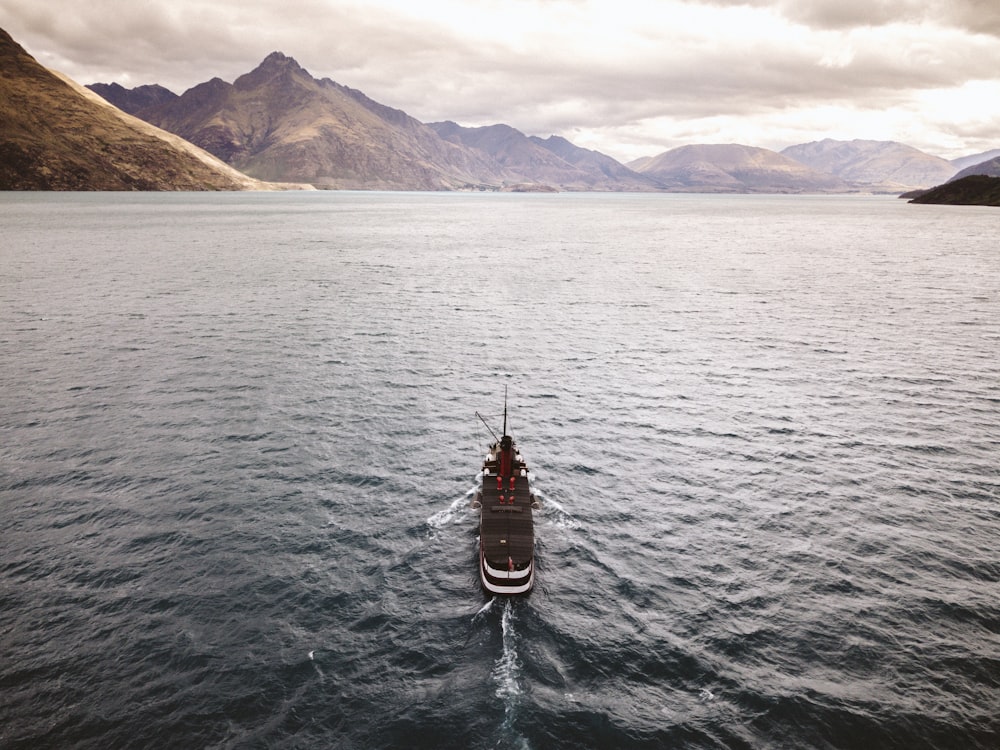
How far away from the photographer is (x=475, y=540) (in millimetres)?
36531

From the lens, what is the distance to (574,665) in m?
26.7

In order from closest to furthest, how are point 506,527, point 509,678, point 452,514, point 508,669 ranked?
point 509,678 < point 508,669 < point 506,527 < point 452,514

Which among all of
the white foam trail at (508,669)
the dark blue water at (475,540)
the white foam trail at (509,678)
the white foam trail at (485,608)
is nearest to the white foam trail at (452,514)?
the dark blue water at (475,540)

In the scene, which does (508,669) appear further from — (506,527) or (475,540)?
(475,540)

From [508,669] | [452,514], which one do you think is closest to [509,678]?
[508,669]

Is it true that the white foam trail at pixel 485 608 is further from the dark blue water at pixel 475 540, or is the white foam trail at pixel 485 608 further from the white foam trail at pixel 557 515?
the white foam trail at pixel 557 515

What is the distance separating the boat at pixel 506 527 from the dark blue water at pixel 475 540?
137cm

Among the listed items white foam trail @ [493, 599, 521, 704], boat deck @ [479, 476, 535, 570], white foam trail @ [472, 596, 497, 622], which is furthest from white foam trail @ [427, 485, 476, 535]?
white foam trail @ [493, 599, 521, 704]

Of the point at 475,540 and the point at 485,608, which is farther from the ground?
the point at 485,608

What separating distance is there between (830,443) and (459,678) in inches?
1542

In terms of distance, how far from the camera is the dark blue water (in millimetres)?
24422

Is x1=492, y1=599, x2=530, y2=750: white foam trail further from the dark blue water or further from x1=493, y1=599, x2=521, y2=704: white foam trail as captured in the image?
the dark blue water

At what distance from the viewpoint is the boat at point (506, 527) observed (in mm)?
30859

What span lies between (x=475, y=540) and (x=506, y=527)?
422cm
